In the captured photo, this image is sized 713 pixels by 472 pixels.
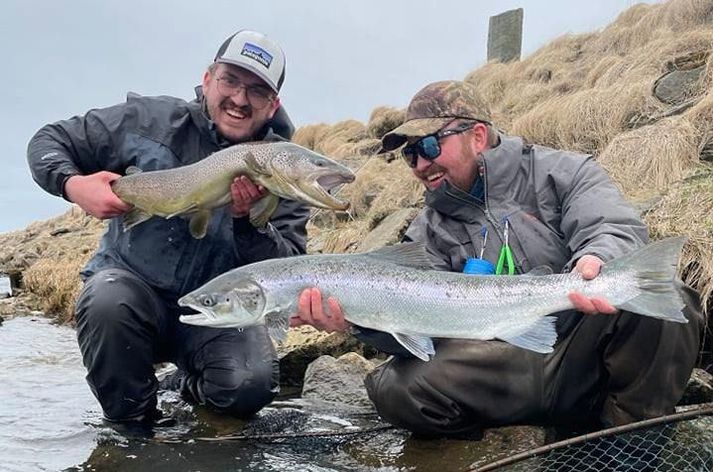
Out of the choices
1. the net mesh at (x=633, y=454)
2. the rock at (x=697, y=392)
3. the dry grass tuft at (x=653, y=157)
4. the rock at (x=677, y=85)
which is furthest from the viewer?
the rock at (x=677, y=85)

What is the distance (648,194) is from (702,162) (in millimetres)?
996

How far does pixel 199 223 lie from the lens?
14.1 ft

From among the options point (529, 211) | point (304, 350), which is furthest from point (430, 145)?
point (304, 350)

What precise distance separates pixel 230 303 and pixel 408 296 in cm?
85

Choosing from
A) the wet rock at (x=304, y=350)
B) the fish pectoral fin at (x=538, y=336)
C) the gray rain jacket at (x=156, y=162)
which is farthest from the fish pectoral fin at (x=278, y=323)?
the wet rock at (x=304, y=350)

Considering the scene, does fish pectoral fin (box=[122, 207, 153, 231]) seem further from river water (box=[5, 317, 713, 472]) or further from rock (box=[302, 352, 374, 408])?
rock (box=[302, 352, 374, 408])

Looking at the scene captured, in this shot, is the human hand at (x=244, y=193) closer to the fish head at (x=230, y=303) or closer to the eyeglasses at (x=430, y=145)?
the fish head at (x=230, y=303)

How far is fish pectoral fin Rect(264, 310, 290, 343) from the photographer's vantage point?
3.64 m

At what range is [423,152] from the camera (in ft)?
13.9

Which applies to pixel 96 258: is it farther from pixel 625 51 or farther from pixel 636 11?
pixel 636 11

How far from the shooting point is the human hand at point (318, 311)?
3562mm

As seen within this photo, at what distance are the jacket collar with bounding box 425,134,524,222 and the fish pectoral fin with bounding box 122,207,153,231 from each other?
1.65 meters

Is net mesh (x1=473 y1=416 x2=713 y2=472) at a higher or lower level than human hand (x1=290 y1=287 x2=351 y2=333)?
lower

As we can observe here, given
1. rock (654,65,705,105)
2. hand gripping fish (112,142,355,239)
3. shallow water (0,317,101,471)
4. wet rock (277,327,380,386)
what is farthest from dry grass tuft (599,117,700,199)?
shallow water (0,317,101,471)
